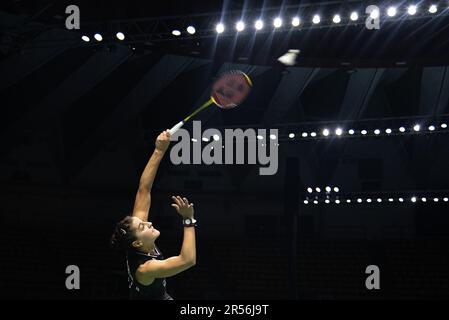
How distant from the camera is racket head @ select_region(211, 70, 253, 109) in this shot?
8234mm

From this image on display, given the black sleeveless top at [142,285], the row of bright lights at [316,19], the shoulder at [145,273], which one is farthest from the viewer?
the row of bright lights at [316,19]

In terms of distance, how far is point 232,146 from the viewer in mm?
28578

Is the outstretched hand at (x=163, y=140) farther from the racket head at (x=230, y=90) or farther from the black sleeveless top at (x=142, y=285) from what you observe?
the racket head at (x=230, y=90)

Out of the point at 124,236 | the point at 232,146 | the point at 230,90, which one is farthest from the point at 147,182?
the point at 232,146

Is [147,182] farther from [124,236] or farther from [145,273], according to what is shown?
[145,273]

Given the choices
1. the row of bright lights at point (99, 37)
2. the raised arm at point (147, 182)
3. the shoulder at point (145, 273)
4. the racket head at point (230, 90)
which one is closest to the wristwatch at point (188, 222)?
the shoulder at point (145, 273)

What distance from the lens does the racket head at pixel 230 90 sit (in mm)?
8234

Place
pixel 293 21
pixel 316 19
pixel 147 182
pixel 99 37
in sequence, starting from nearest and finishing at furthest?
pixel 147 182, pixel 316 19, pixel 293 21, pixel 99 37

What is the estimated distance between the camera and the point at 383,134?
22781mm

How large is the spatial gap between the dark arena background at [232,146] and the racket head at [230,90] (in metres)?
7.35

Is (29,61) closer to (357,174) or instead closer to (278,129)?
(278,129)

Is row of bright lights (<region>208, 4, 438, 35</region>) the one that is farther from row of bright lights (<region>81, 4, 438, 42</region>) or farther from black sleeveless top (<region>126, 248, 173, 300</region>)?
black sleeveless top (<region>126, 248, 173, 300</region>)

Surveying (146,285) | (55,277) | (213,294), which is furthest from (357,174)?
(146,285)

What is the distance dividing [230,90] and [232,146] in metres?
20.2
